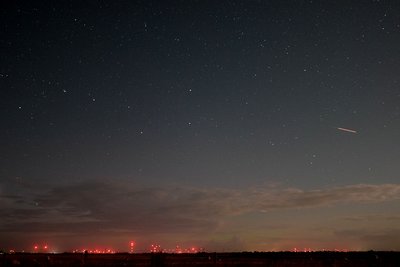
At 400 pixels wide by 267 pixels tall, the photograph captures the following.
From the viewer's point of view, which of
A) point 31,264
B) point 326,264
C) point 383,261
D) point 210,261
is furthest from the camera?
point 383,261

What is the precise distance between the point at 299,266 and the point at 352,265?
410cm

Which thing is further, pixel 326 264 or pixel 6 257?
pixel 326 264

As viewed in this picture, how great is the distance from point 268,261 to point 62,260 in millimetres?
12860

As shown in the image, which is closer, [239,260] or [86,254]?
[86,254]

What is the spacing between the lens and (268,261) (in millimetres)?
28844

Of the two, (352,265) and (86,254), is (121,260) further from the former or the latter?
(352,265)

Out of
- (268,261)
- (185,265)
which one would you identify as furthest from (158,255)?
(268,261)

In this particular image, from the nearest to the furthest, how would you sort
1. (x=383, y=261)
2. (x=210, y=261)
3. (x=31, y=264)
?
1. (x=31, y=264)
2. (x=210, y=261)
3. (x=383, y=261)

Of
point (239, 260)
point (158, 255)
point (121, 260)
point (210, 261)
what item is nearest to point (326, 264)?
point (239, 260)

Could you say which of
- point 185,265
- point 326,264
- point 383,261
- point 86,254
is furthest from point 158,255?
point 383,261

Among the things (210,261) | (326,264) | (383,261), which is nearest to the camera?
(210,261)

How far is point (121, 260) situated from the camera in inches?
1040

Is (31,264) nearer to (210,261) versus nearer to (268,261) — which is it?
(210,261)

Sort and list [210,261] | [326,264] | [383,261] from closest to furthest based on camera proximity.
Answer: [210,261] → [326,264] → [383,261]
